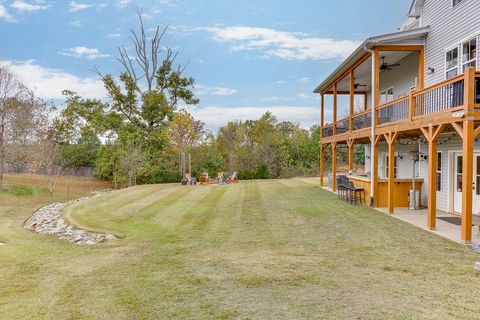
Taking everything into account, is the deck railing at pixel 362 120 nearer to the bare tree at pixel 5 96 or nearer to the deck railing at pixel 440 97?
the deck railing at pixel 440 97

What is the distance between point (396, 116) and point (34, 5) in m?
24.2

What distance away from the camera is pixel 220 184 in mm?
23953

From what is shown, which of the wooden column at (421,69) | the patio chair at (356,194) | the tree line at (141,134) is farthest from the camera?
the tree line at (141,134)

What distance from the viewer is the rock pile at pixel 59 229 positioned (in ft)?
30.0

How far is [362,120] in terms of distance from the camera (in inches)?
594

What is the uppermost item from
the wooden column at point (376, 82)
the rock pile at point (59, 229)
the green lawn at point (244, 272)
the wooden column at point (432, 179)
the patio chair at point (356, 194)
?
the wooden column at point (376, 82)

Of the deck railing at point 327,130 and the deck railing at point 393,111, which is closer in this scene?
the deck railing at point 393,111

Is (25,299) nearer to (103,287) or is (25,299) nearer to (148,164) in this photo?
(103,287)

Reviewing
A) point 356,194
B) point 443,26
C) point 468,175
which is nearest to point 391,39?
point 443,26

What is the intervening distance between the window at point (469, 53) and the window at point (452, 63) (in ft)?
1.26

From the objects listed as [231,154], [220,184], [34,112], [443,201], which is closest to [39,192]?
[34,112]

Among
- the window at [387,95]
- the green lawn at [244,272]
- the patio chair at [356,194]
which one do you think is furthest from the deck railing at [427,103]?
the green lawn at [244,272]

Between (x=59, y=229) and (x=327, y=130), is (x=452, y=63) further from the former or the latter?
(x=59, y=229)

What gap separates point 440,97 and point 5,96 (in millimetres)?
24790
